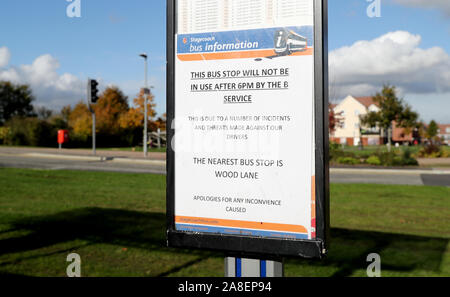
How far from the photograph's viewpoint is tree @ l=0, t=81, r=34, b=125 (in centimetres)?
6234

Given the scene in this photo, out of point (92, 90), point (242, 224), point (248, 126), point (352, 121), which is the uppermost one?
point (352, 121)

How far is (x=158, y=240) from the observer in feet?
20.8

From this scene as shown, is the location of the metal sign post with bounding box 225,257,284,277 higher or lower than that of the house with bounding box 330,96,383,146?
lower

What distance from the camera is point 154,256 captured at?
5.57 m

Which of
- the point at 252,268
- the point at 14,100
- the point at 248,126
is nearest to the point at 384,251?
the point at 252,268

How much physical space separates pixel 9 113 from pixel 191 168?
69.4 m

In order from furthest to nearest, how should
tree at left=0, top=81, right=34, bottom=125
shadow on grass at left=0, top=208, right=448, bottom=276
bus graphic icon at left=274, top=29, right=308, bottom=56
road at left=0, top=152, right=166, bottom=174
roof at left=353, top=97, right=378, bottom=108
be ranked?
roof at left=353, top=97, right=378, bottom=108
tree at left=0, top=81, right=34, bottom=125
road at left=0, top=152, right=166, bottom=174
shadow on grass at left=0, top=208, right=448, bottom=276
bus graphic icon at left=274, top=29, right=308, bottom=56

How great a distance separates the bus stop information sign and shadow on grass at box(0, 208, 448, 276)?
323 cm

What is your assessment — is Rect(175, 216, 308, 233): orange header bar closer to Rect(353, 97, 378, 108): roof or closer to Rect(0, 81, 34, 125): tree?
Rect(0, 81, 34, 125): tree

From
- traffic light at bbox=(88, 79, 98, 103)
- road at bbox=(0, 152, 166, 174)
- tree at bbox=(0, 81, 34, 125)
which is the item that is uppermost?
tree at bbox=(0, 81, 34, 125)

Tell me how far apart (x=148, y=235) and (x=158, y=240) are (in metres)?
0.37

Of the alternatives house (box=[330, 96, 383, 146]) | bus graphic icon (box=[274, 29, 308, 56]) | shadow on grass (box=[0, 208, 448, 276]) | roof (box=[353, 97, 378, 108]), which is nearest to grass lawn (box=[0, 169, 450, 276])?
shadow on grass (box=[0, 208, 448, 276])

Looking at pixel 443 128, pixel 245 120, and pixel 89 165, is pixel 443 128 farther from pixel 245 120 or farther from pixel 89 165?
pixel 245 120
